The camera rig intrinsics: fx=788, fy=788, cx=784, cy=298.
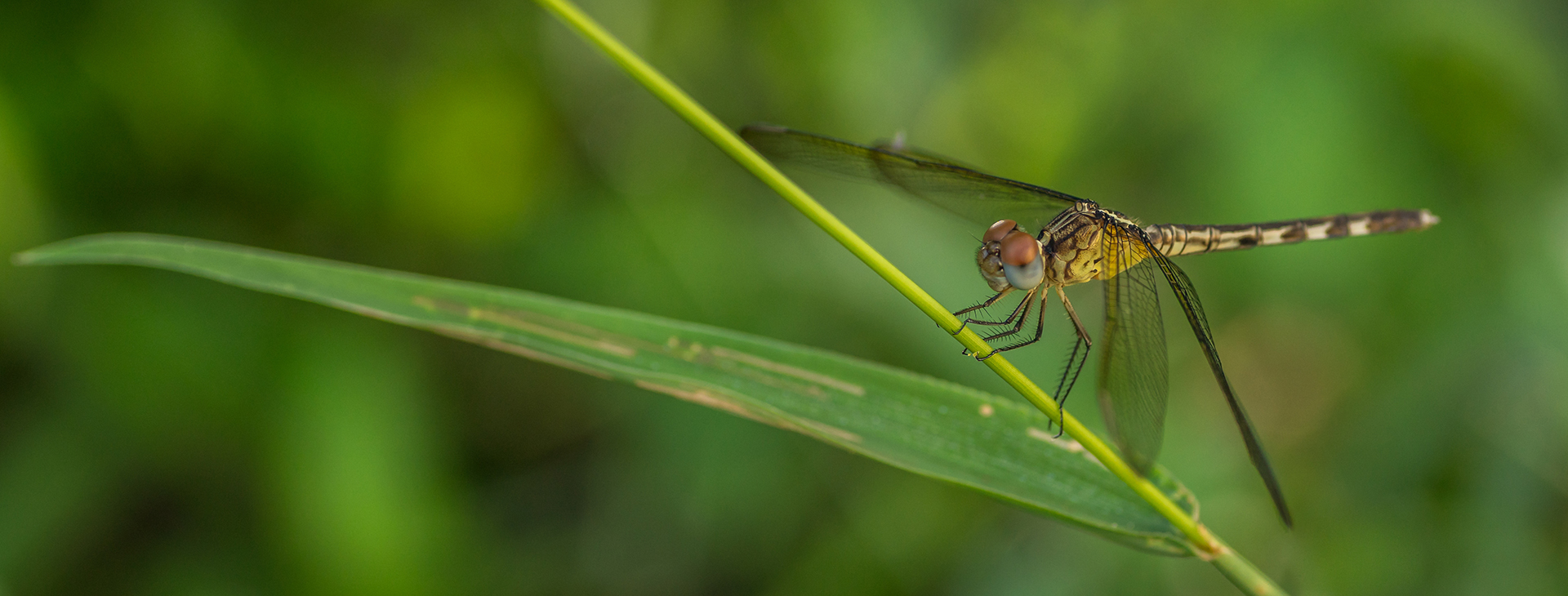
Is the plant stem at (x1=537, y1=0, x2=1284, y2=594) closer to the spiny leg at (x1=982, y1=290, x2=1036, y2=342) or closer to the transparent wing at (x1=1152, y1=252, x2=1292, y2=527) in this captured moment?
the transparent wing at (x1=1152, y1=252, x2=1292, y2=527)

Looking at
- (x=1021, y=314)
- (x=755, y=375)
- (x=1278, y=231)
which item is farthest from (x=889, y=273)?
(x=1278, y=231)

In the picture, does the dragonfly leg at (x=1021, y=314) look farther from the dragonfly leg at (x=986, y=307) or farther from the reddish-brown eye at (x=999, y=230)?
the reddish-brown eye at (x=999, y=230)

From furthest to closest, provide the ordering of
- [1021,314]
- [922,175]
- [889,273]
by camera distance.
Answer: [922,175] < [1021,314] < [889,273]

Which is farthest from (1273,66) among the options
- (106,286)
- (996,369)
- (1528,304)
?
(106,286)


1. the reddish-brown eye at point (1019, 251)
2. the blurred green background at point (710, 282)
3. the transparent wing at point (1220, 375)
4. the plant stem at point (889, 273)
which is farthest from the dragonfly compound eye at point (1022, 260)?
the blurred green background at point (710, 282)

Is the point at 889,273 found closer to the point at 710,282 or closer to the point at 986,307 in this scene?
the point at 986,307

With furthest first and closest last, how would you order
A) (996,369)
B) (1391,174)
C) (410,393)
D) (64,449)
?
(1391,174) → (410,393) → (64,449) → (996,369)

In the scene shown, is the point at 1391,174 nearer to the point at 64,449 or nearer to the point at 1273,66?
the point at 1273,66
